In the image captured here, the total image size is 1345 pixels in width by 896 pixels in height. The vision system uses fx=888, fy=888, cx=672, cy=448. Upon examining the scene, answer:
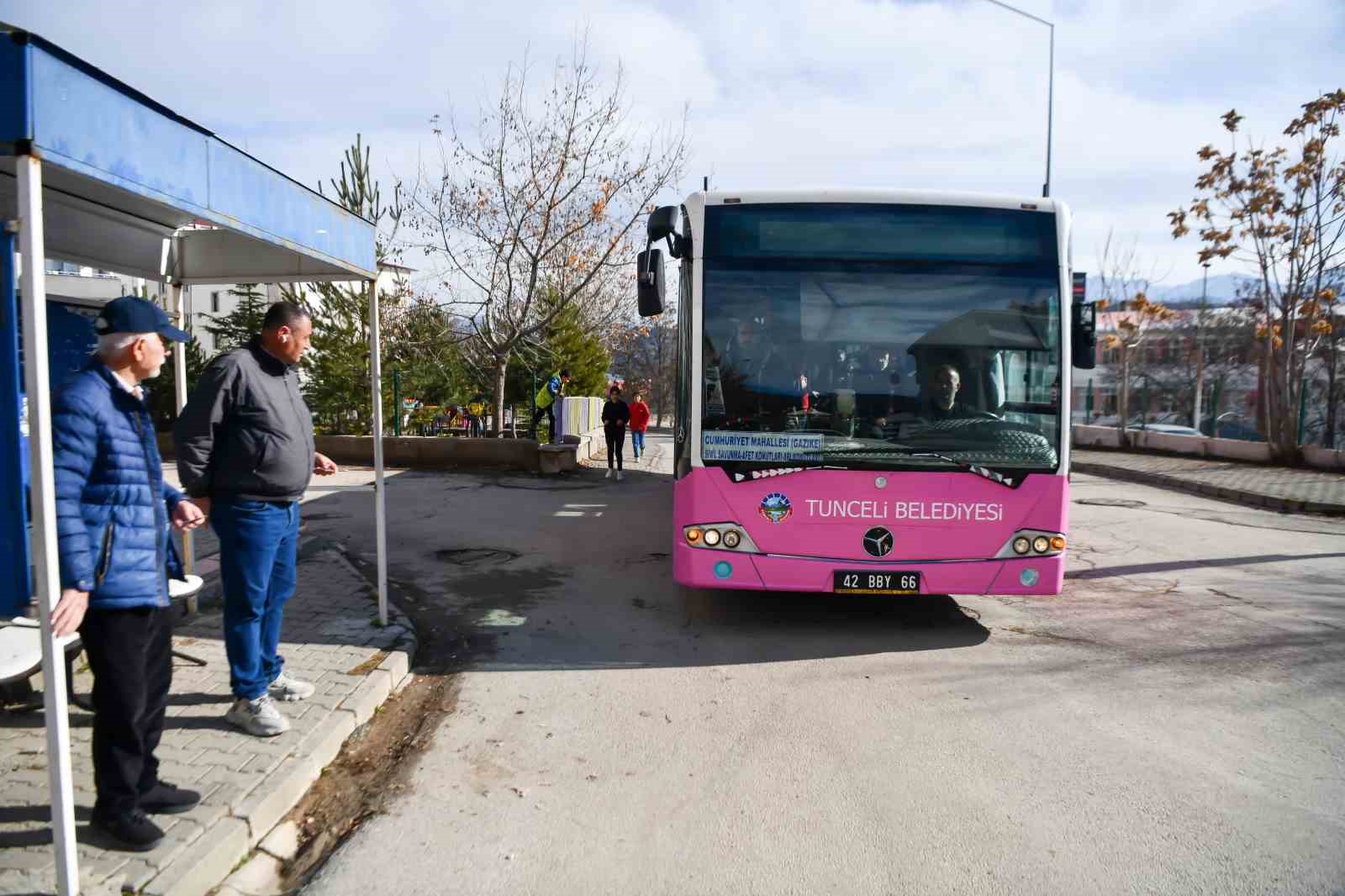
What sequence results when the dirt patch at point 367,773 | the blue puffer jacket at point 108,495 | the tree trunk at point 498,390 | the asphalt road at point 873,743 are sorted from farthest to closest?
the tree trunk at point 498,390 < the dirt patch at point 367,773 < the asphalt road at point 873,743 < the blue puffer jacket at point 108,495

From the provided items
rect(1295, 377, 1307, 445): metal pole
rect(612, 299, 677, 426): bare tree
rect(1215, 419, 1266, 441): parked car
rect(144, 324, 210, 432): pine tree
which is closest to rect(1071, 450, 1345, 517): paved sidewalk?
rect(1295, 377, 1307, 445): metal pole

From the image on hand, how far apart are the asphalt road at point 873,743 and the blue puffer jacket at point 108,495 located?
1309 mm

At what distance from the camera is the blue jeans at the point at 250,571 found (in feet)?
13.4

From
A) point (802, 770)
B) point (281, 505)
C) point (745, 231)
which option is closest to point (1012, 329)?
point (745, 231)

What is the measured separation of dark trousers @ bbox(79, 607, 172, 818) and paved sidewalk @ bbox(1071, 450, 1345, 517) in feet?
54.6

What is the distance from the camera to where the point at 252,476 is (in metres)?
4.06

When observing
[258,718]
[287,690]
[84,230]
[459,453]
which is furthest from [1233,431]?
[84,230]

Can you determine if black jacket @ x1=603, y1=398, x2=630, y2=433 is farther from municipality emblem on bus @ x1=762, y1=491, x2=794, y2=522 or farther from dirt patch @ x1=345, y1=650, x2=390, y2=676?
dirt patch @ x1=345, y1=650, x2=390, y2=676

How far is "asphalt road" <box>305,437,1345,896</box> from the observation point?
338 centimetres

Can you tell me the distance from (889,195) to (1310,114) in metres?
19.3

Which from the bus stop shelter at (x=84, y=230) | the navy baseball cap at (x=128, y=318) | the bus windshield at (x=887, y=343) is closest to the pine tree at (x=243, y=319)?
the bus stop shelter at (x=84, y=230)

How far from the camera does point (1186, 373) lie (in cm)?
5559

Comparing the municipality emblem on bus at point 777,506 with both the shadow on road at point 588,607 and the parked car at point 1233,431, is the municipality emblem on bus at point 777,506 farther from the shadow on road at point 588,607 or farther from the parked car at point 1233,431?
the parked car at point 1233,431

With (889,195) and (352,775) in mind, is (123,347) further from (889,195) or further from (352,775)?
(889,195)
